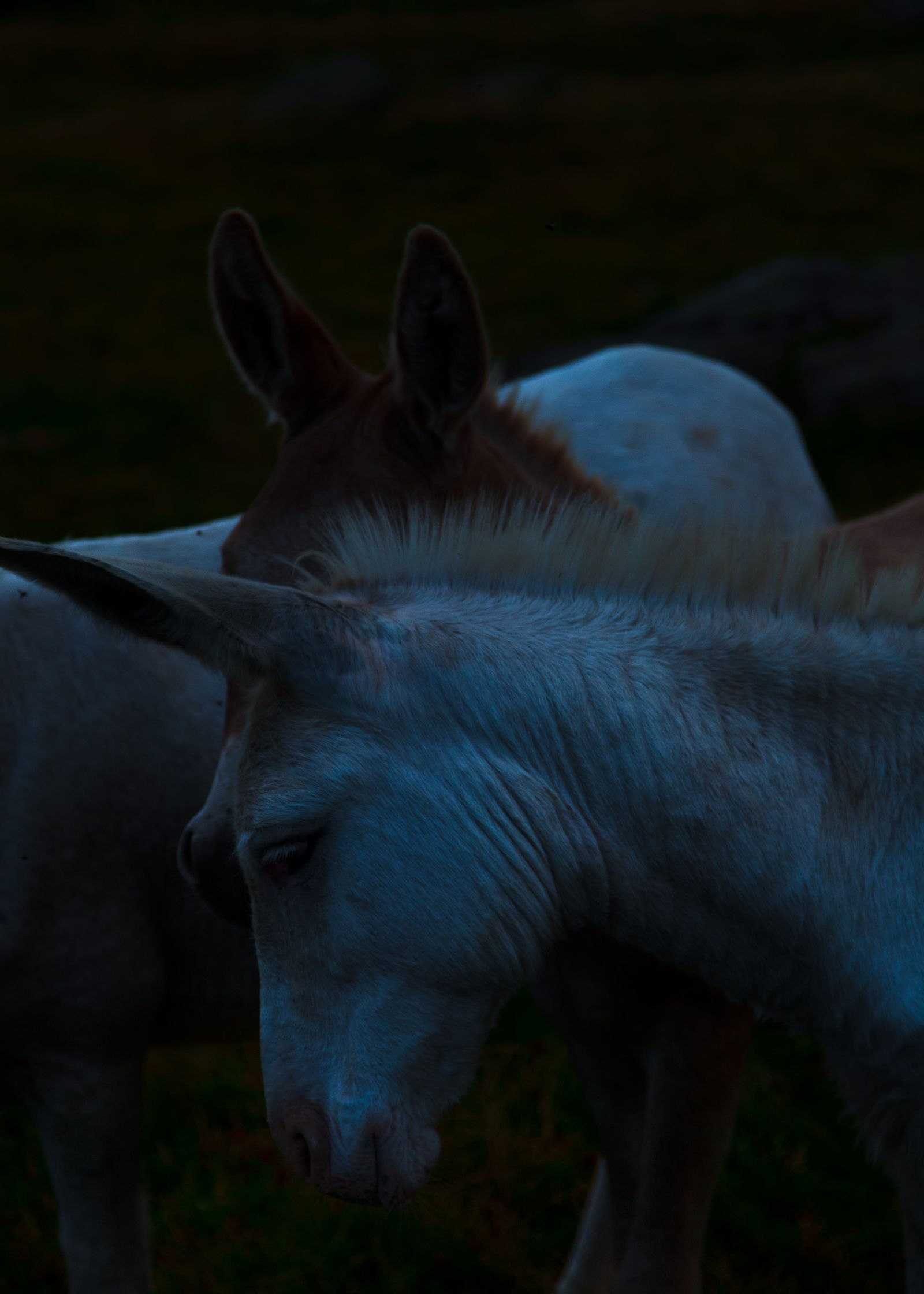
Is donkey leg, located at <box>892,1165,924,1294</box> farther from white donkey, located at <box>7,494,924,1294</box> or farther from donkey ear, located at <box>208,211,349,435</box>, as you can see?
donkey ear, located at <box>208,211,349,435</box>

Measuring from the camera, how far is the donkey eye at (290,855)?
1.61 m

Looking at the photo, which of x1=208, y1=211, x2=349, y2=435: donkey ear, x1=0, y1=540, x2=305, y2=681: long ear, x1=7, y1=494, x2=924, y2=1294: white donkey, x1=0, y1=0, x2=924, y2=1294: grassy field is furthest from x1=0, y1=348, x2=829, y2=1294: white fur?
x1=0, y1=540, x2=305, y2=681: long ear

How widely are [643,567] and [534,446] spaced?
93cm

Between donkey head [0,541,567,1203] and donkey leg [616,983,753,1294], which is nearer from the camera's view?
donkey head [0,541,567,1203]

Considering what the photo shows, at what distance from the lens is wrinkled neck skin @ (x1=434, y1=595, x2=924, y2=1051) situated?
5.31 feet

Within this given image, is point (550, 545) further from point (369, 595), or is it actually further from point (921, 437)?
point (921, 437)

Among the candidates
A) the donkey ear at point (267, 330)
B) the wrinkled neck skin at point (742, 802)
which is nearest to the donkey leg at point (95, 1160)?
the wrinkled neck skin at point (742, 802)

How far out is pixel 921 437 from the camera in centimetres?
791

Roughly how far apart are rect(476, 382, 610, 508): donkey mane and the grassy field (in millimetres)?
1371

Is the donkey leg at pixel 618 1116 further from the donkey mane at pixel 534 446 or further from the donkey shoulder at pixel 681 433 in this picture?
the donkey shoulder at pixel 681 433

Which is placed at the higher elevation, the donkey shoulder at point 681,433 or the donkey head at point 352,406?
the donkey head at point 352,406

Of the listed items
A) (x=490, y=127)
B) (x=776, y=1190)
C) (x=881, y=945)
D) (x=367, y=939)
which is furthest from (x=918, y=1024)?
(x=490, y=127)

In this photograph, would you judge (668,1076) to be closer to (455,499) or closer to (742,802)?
(742,802)

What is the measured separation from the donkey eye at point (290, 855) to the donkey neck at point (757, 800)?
281 mm
